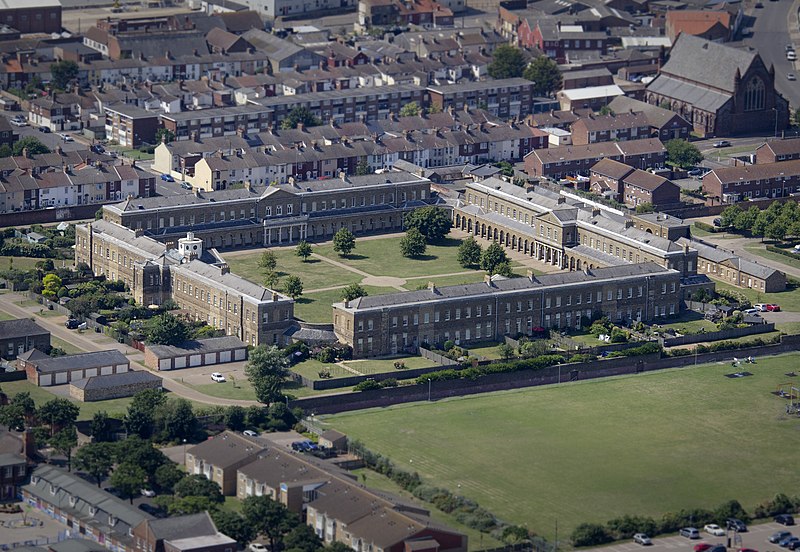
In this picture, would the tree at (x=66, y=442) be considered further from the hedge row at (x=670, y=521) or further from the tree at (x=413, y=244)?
the tree at (x=413, y=244)

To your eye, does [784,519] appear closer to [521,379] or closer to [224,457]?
[521,379]

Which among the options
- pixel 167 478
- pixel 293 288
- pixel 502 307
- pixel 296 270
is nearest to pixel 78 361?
pixel 293 288

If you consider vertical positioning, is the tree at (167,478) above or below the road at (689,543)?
above

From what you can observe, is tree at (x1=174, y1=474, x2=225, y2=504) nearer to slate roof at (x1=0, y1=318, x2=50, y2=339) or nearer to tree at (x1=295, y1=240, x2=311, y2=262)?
slate roof at (x1=0, y1=318, x2=50, y2=339)

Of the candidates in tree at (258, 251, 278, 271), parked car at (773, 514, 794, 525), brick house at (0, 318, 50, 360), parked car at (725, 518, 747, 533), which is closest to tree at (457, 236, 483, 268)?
tree at (258, 251, 278, 271)

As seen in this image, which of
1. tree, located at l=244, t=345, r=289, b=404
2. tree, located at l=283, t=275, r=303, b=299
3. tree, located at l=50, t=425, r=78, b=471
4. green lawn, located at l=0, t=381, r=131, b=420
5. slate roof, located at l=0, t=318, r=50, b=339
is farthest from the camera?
tree, located at l=283, t=275, r=303, b=299

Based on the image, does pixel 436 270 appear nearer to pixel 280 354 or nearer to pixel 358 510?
pixel 280 354

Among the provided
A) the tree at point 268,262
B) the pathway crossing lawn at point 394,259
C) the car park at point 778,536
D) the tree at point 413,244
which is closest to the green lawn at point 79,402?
the tree at point 268,262
